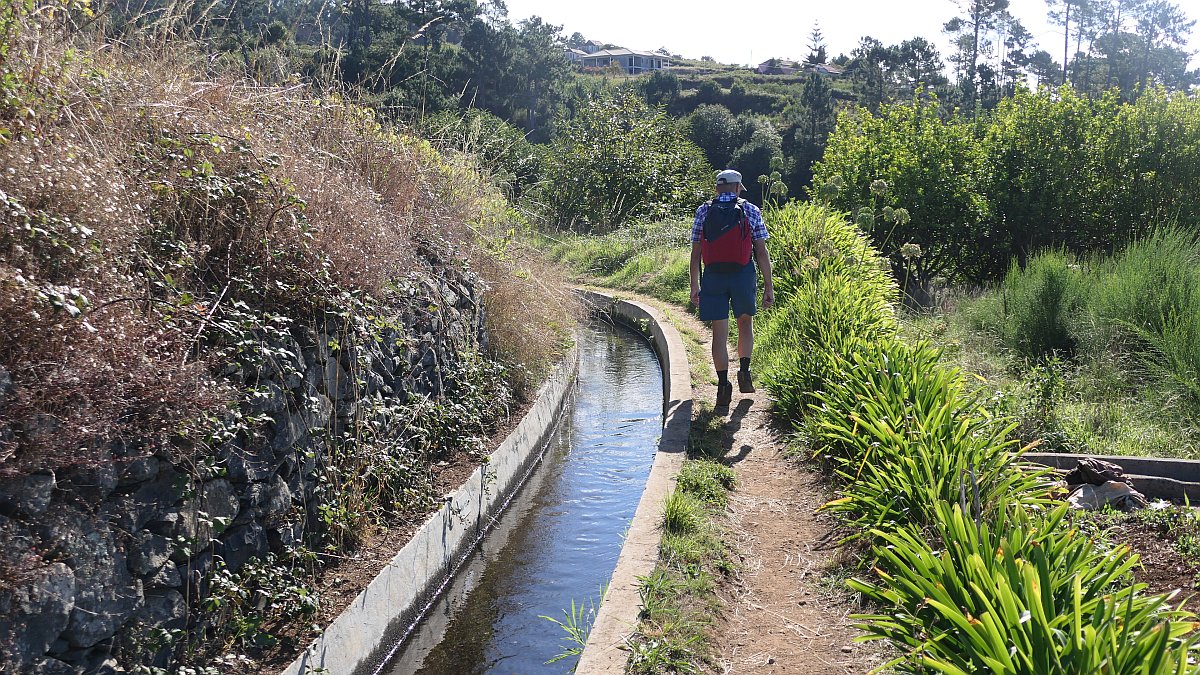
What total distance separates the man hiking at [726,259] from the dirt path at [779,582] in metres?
0.92

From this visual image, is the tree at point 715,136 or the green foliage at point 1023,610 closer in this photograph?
the green foliage at point 1023,610

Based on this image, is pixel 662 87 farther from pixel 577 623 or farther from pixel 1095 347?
pixel 577 623

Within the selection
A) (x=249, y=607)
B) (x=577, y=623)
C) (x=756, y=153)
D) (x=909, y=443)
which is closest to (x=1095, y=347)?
(x=909, y=443)

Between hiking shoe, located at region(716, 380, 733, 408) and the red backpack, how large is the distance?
0.97m

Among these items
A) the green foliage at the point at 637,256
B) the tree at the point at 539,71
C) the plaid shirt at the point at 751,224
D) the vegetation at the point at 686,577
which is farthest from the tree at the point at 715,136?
the vegetation at the point at 686,577

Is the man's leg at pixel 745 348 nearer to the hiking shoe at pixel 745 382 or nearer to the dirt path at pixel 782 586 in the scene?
the hiking shoe at pixel 745 382

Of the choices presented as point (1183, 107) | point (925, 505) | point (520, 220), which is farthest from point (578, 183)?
point (925, 505)

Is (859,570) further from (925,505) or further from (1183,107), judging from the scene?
(1183,107)

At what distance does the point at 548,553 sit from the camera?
6500 mm

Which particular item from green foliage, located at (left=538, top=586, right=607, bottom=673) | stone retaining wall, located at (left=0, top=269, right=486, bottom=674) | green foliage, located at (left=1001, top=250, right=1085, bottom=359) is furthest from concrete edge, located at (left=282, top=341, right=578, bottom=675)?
green foliage, located at (left=1001, top=250, right=1085, bottom=359)

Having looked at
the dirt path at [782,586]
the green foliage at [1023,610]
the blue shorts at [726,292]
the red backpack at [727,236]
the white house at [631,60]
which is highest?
the white house at [631,60]

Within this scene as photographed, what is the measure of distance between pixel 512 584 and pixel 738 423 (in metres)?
2.37

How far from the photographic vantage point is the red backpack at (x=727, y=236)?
7.19 m

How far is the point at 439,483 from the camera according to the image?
655 centimetres
